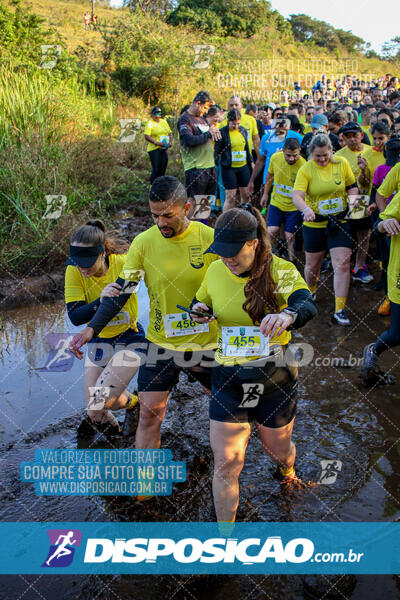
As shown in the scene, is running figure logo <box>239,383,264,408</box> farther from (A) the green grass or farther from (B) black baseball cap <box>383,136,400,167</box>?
(A) the green grass

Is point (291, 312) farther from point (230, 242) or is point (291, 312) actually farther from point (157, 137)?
point (157, 137)

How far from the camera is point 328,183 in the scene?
579 cm

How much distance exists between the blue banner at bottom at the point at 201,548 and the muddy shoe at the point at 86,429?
1.06 metres

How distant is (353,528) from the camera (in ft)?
10.8

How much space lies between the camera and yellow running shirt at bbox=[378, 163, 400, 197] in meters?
4.69

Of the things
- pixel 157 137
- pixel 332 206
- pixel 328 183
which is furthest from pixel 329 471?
pixel 157 137

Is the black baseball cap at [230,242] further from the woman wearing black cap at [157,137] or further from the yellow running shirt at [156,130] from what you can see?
the yellow running shirt at [156,130]

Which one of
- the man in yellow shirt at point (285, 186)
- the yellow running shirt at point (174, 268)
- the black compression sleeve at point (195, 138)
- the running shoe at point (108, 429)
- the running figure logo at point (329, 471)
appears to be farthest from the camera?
the black compression sleeve at point (195, 138)

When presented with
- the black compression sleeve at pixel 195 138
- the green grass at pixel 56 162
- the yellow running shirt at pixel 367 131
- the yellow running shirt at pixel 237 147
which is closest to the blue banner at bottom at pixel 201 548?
the green grass at pixel 56 162

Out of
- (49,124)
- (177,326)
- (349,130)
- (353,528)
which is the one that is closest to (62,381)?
(177,326)

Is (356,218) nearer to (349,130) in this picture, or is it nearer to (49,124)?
(349,130)

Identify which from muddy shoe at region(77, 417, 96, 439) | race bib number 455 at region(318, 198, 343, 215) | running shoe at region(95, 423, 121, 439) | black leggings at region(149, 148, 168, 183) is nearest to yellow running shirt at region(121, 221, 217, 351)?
running shoe at region(95, 423, 121, 439)

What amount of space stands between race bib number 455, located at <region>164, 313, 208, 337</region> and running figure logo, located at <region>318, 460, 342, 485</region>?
4.75ft

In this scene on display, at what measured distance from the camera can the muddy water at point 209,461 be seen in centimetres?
297
